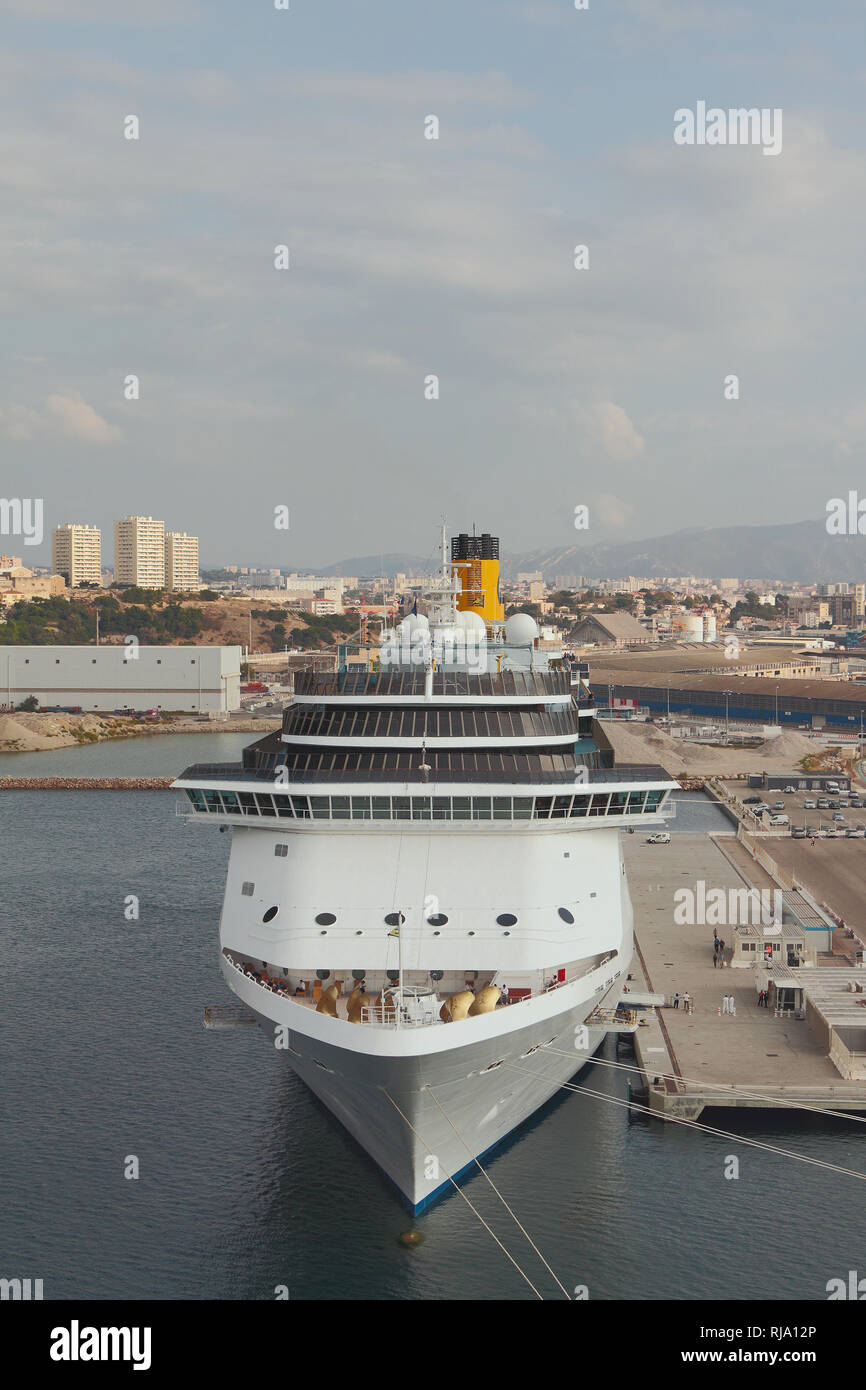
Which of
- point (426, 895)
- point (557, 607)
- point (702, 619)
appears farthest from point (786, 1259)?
point (557, 607)

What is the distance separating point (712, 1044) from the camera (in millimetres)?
22141

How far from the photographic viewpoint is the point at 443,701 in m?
19.4

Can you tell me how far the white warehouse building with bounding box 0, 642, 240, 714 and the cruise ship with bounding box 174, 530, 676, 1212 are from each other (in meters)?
70.1

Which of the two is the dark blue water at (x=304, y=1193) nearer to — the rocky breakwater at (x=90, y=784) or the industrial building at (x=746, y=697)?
Result: the rocky breakwater at (x=90, y=784)

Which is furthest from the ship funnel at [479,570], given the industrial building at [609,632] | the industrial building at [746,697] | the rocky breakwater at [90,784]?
the industrial building at [609,632]

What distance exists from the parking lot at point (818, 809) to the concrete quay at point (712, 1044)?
62.0 ft

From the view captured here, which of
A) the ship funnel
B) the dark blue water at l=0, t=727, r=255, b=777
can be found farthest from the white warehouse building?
the ship funnel

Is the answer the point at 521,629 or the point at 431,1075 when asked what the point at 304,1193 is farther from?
the point at 521,629

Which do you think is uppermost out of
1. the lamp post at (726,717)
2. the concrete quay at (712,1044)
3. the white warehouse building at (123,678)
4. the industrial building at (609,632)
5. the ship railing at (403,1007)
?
the industrial building at (609,632)

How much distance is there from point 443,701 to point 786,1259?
337 inches

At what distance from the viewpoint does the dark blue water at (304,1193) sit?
51.6 ft

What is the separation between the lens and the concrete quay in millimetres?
19984

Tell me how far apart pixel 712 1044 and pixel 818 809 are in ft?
112

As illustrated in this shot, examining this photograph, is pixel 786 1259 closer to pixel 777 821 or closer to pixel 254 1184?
pixel 254 1184
